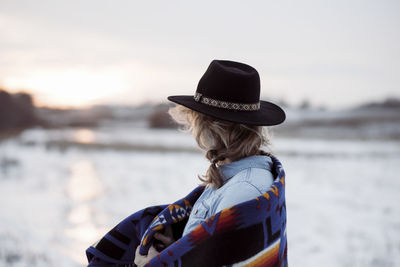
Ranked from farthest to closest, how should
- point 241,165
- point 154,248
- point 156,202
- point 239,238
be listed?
point 156,202, point 154,248, point 241,165, point 239,238

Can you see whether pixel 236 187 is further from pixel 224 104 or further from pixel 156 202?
pixel 156 202

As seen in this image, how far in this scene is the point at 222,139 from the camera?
1.58m

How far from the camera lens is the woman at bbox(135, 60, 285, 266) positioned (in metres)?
1.50

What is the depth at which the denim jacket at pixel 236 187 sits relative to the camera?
1.41 meters

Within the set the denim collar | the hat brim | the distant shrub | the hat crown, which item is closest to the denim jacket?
the denim collar

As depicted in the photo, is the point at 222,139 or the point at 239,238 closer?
the point at 239,238

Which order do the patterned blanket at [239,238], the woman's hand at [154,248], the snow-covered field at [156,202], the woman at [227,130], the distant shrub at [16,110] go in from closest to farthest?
the patterned blanket at [239,238] → the woman at [227,130] → the woman's hand at [154,248] → the snow-covered field at [156,202] → the distant shrub at [16,110]

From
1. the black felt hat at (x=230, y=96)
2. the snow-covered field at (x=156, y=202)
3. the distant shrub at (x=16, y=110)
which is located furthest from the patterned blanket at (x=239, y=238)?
the distant shrub at (x=16, y=110)

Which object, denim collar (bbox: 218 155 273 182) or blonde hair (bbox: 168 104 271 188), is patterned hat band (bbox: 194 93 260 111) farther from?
denim collar (bbox: 218 155 273 182)

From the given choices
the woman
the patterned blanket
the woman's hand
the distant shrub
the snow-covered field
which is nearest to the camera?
the patterned blanket

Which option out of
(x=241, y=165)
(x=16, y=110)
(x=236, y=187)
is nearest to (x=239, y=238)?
(x=236, y=187)

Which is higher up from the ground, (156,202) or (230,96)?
(230,96)

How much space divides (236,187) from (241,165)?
14cm

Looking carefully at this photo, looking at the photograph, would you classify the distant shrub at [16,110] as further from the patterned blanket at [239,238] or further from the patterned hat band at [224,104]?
the patterned blanket at [239,238]
